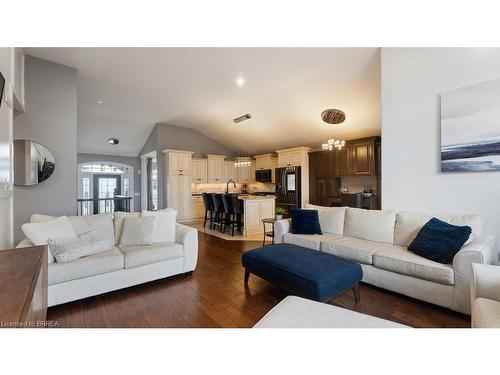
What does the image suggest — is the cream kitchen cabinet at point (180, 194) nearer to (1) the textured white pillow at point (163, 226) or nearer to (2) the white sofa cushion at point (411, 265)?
(1) the textured white pillow at point (163, 226)

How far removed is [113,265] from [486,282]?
3.19 m

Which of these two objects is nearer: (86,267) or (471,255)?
(471,255)

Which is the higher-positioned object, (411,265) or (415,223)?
(415,223)

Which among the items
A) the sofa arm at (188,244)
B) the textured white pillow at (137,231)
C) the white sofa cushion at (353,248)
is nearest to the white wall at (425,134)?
the white sofa cushion at (353,248)

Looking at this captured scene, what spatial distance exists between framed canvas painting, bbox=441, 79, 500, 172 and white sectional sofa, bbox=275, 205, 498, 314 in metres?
0.67

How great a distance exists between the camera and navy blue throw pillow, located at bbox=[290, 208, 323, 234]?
332 cm

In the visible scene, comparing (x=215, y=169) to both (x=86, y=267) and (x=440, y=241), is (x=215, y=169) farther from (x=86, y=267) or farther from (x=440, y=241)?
(x=440, y=241)

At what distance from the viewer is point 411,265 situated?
85.7 inches

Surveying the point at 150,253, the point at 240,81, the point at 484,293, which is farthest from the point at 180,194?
the point at 484,293

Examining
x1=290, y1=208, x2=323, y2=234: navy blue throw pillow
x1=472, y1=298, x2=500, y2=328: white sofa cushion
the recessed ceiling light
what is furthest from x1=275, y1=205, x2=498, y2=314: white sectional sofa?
the recessed ceiling light

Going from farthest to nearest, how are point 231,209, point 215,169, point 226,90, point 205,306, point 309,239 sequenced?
1. point 215,169
2. point 231,209
3. point 226,90
4. point 309,239
5. point 205,306

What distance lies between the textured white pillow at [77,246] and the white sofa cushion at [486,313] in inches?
126
